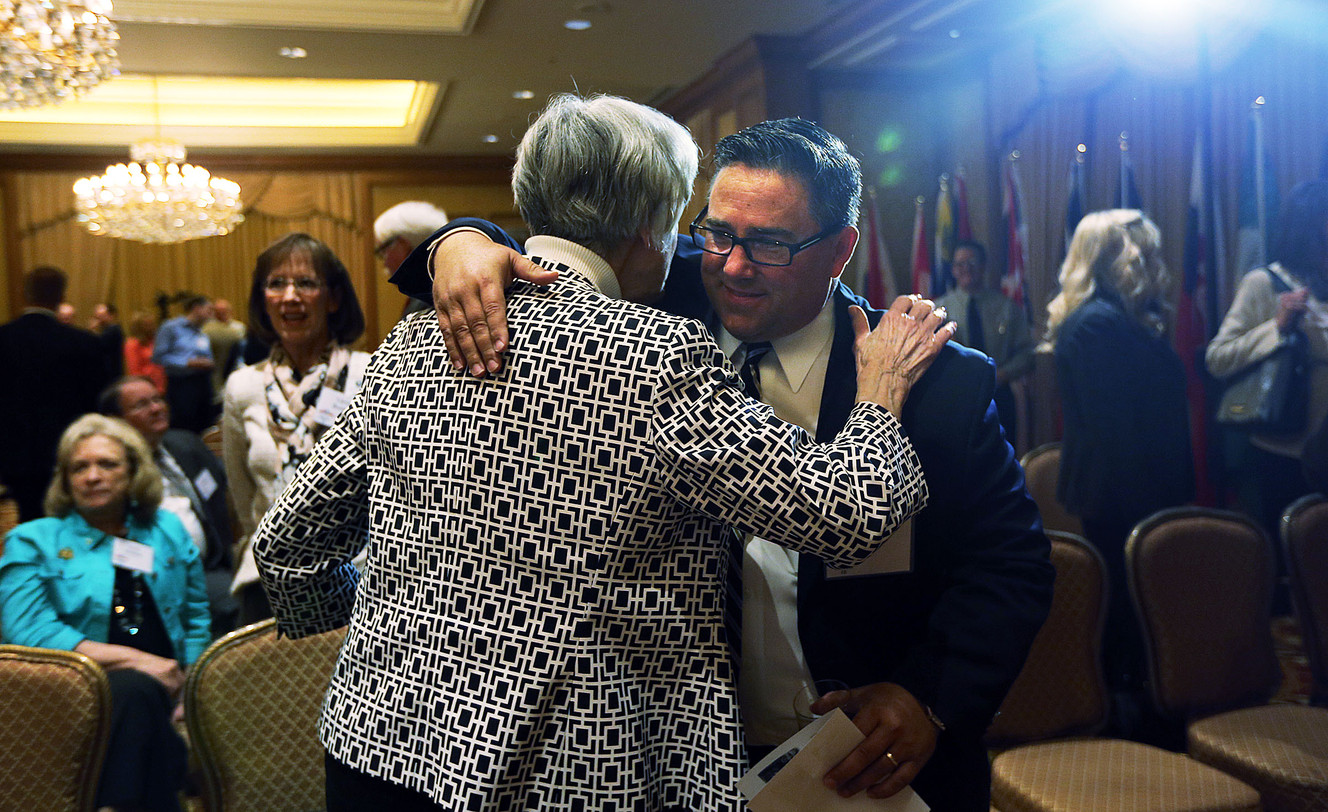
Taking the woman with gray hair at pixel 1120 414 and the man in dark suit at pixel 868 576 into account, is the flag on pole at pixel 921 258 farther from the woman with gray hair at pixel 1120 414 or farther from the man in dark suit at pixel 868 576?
the man in dark suit at pixel 868 576

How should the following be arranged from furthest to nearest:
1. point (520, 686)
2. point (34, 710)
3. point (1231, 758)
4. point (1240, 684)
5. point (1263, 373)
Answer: point (1263, 373)
point (1240, 684)
point (1231, 758)
point (34, 710)
point (520, 686)

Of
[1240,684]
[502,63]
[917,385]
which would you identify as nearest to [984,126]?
[502,63]

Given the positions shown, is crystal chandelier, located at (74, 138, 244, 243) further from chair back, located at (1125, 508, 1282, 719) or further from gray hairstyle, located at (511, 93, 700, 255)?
gray hairstyle, located at (511, 93, 700, 255)

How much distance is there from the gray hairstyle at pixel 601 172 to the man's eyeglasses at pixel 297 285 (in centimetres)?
185

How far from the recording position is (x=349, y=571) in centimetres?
154

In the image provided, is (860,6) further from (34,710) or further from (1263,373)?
(34,710)

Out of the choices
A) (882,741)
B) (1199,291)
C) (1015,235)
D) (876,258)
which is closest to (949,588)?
(882,741)

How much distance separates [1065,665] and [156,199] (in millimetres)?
8298

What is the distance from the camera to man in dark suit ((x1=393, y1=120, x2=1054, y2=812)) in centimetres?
132

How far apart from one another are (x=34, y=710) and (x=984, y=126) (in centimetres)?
666

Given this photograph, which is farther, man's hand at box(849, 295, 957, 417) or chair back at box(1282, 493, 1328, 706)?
chair back at box(1282, 493, 1328, 706)

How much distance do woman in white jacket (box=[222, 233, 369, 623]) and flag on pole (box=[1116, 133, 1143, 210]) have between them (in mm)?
4516

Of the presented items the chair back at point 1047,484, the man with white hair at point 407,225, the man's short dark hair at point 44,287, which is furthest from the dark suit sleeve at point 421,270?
the man's short dark hair at point 44,287

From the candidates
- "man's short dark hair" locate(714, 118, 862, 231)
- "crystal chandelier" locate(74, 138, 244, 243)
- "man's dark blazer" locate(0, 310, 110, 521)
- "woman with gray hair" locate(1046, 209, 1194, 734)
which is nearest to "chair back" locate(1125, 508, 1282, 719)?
"woman with gray hair" locate(1046, 209, 1194, 734)
